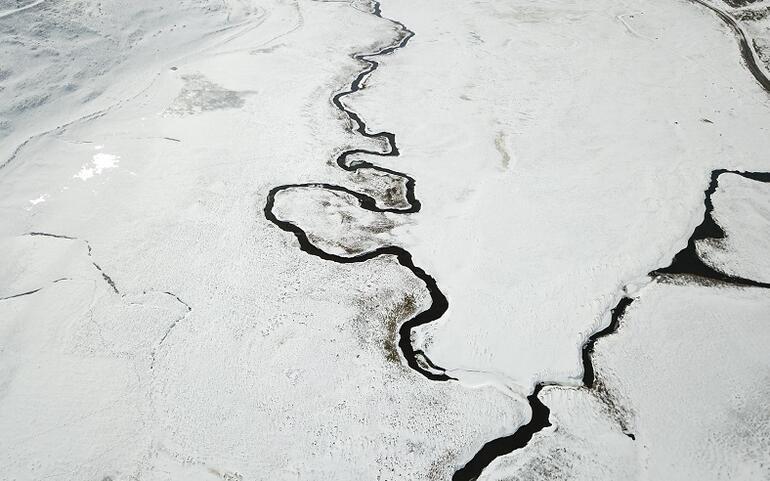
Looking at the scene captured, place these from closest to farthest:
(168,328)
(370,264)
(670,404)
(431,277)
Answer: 1. (670,404)
2. (168,328)
3. (431,277)
4. (370,264)

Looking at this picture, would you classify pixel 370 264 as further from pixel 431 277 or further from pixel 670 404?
pixel 670 404

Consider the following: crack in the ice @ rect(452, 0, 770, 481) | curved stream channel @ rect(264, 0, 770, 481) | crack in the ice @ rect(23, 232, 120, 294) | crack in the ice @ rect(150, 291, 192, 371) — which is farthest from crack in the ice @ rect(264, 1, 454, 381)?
crack in the ice @ rect(23, 232, 120, 294)

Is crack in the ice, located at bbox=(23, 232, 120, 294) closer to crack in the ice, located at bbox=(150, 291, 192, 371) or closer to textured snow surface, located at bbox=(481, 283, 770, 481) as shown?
crack in the ice, located at bbox=(150, 291, 192, 371)

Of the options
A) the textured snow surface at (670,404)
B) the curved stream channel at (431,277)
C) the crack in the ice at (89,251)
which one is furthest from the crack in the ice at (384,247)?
the crack in the ice at (89,251)

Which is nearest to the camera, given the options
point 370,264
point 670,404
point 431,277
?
point 670,404

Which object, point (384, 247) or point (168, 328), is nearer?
point (168, 328)

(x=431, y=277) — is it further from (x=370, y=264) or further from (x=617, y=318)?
(x=617, y=318)

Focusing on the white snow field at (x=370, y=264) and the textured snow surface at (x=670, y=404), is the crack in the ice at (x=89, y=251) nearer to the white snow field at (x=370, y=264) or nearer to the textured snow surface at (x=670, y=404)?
the white snow field at (x=370, y=264)

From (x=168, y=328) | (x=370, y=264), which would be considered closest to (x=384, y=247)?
(x=370, y=264)

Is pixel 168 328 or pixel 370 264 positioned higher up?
pixel 370 264
